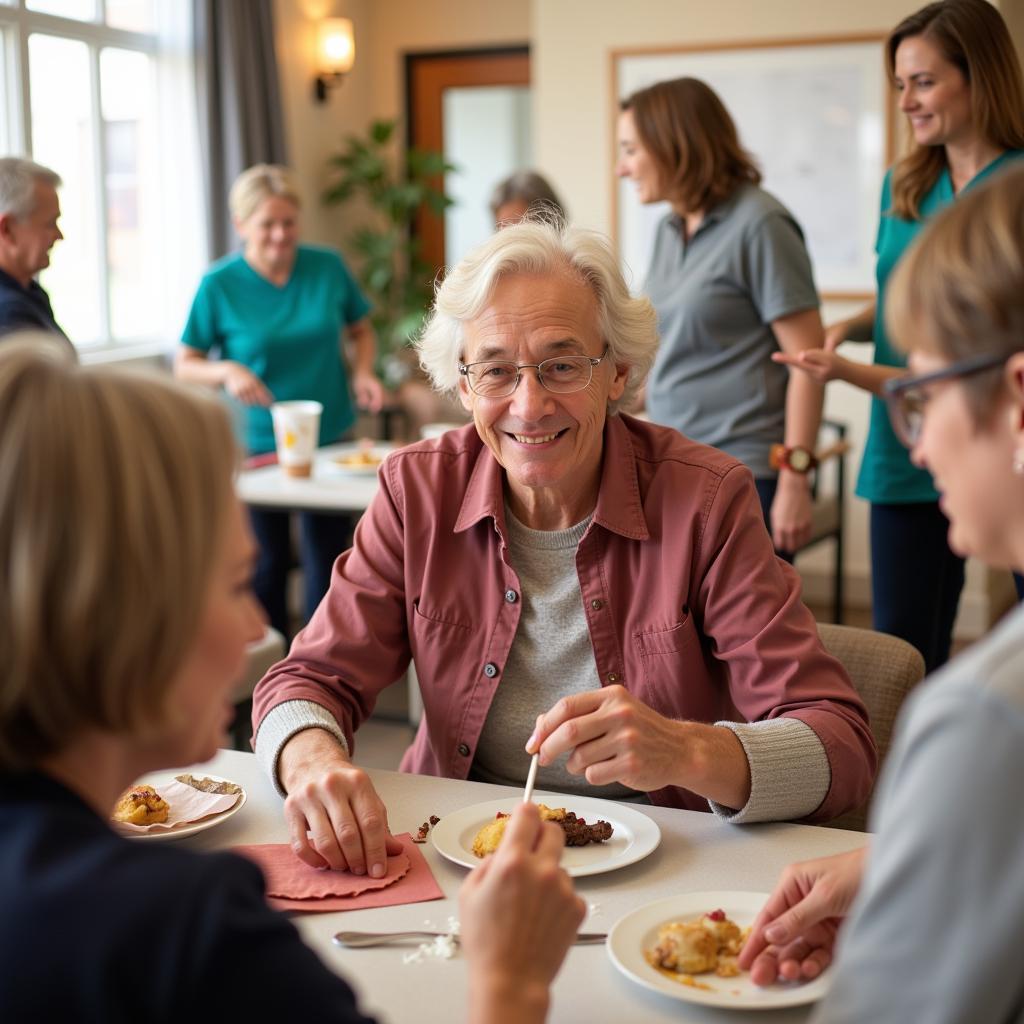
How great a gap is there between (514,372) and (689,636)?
1.43ft

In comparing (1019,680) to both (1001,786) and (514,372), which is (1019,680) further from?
(514,372)

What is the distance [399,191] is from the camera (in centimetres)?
617

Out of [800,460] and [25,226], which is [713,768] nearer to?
[800,460]

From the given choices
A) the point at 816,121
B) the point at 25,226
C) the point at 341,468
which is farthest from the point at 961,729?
the point at 816,121

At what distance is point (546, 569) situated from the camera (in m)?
1.81

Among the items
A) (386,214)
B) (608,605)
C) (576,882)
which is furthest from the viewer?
(386,214)

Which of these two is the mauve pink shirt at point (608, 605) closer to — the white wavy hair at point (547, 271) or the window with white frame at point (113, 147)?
the white wavy hair at point (547, 271)

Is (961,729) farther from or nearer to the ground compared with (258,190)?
nearer to the ground

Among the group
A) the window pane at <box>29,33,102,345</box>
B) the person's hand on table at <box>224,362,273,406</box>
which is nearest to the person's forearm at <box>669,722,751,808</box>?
the person's hand on table at <box>224,362,273,406</box>

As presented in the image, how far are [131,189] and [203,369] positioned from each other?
1.63m

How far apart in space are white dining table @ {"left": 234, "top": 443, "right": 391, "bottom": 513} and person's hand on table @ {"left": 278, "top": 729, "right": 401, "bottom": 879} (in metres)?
1.95

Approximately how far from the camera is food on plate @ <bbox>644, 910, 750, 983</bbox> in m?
1.15

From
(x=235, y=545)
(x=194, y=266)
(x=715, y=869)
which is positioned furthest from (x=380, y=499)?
(x=194, y=266)

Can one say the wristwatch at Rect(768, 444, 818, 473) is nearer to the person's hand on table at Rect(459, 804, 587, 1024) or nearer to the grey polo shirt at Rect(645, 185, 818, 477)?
the grey polo shirt at Rect(645, 185, 818, 477)
